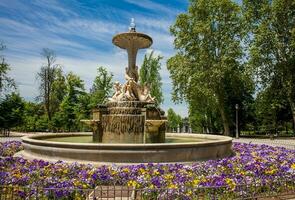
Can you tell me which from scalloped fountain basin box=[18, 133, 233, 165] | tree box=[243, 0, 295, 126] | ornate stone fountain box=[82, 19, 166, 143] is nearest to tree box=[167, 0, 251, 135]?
tree box=[243, 0, 295, 126]

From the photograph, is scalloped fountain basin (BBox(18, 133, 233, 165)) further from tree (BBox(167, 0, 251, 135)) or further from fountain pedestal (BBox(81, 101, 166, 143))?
tree (BBox(167, 0, 251, 135))

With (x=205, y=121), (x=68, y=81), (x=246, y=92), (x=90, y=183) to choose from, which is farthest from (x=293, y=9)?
(x=90, y=183)

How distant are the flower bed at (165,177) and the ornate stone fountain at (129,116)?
16.6 ft

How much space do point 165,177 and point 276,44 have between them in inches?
1227

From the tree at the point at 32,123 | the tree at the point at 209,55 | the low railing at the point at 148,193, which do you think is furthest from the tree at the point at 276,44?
the tree at the point at 32,123

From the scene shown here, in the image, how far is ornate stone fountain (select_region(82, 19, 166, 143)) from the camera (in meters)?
15.0

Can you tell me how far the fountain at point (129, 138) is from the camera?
1085cm

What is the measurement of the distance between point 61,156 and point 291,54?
31.4 meters

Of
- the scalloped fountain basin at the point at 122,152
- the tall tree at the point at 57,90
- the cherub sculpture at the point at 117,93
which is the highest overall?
the tall tree at the point at 57,90

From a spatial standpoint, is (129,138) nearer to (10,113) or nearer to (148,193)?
(148,193)

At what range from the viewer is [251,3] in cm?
3709

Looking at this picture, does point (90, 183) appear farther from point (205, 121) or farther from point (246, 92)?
point (205, 121)

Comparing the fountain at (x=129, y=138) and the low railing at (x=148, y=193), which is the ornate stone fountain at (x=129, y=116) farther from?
the low railing at (x=148, y=193)

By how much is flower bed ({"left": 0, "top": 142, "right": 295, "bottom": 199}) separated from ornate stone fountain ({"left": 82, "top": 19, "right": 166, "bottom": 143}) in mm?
5053
